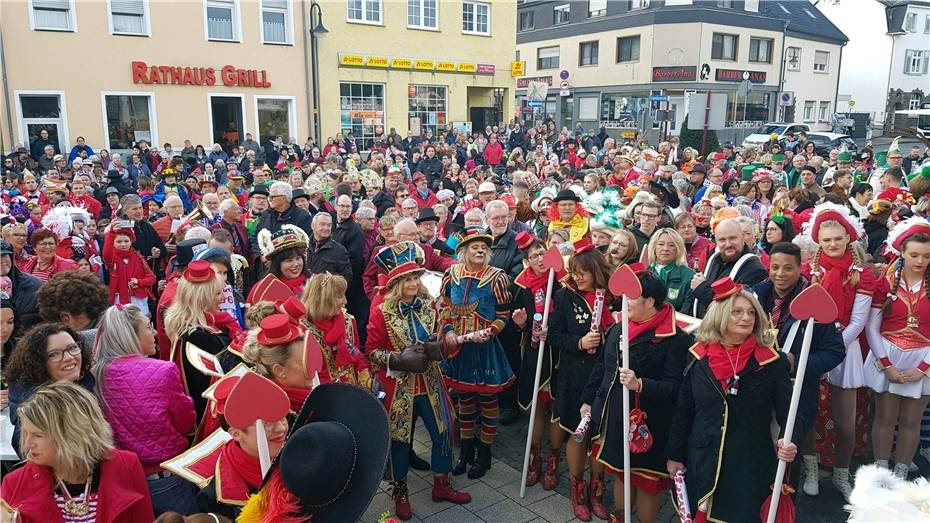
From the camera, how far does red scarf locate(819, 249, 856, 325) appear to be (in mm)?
5059

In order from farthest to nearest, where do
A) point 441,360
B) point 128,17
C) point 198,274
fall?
point 128,17 < point 441,360 < point 198,274

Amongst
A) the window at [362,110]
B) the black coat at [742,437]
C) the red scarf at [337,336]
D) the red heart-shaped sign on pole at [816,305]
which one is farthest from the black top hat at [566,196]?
the window at [362,110]

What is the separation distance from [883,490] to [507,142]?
86.4 feet

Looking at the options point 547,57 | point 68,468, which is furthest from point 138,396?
point 547,57

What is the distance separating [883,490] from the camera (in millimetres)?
2027

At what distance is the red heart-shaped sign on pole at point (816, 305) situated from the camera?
11.9 ft

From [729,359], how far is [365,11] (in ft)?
85.1

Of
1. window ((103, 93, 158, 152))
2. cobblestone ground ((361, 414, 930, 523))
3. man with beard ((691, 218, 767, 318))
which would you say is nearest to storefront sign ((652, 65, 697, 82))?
window ((103, 93, 158, 152))

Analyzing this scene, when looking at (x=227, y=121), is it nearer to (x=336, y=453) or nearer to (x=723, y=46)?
(x=336, y=453)

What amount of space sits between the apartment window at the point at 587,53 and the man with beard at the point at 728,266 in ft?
137

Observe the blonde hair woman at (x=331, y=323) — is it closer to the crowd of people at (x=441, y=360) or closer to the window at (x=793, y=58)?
the crowd of people at (x=441, y=360)

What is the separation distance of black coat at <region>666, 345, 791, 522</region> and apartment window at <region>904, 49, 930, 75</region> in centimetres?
5599

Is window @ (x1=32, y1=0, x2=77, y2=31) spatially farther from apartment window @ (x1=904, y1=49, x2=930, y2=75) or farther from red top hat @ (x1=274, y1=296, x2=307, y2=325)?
apartment window @ (x1=904, y1=49, x2=930, y2=75)

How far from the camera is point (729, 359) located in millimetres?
3873
